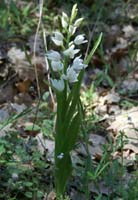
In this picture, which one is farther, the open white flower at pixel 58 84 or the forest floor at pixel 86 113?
the forest floor at pixel 86 113

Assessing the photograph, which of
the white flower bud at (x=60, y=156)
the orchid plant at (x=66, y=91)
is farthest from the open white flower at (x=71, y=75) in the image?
the white flower bud at (x=60, y=156)

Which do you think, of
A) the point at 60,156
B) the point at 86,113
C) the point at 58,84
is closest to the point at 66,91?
the point at 58,84

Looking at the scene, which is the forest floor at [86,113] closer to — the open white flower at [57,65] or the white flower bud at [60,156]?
the white flower bud at [60,156]

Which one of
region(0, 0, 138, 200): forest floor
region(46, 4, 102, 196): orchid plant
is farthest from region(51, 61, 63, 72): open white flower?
region(0, 0, 138, 200): forest floor

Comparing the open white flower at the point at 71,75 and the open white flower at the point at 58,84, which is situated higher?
the open white flower at the point at 71,75

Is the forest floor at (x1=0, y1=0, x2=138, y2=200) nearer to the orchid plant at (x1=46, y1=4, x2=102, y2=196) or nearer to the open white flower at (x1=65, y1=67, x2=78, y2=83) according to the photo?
the orchid plant at (x1=46, y1=4, x2=102, y2=196)

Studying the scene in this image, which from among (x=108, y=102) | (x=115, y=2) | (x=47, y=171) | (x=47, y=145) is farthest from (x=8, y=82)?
(x=115, y=2)

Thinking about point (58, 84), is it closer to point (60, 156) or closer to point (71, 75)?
point (71, 75)

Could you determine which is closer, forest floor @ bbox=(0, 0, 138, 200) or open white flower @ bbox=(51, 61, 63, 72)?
open white flower @ bbox=(51, 61, 63, 72)

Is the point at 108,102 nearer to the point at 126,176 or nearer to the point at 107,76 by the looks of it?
the point at 107,76
